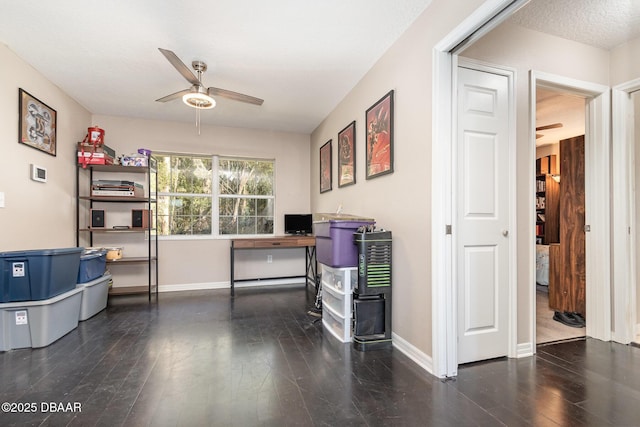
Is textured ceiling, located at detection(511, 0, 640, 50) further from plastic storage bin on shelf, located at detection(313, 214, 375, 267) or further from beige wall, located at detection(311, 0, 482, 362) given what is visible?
plastic storage bin on shelf, located at detection(313, 214, 375, 267)

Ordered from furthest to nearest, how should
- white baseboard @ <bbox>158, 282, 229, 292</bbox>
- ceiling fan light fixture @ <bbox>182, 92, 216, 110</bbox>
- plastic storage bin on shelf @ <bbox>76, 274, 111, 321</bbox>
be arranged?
white baseboard @ <bbox>158, 282, 229, 292</bbox>
plastic storage bin on shelf @ <bbox>76, 274, 111, 321</bbox>
ceiling fan light fixture @ <bbox>182, 92, 216, 110</bbox>

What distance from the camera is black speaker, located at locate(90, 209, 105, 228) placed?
3736mm

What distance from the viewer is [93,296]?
3148 millimetres

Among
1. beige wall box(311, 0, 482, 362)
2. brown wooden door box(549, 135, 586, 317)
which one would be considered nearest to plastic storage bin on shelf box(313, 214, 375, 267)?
beige wall box(311, 0, 482, 362)

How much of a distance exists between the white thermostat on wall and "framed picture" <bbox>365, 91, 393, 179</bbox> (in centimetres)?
330

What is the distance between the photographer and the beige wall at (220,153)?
427 centimetres

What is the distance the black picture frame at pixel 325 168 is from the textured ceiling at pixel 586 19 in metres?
2.42

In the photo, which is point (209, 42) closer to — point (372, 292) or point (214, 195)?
point (372, 292)

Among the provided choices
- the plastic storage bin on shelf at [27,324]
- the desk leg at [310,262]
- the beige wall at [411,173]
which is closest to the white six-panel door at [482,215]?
the beige wall at [411,173]

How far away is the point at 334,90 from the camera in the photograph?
11.1 ft

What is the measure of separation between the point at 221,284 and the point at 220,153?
209 centimetres

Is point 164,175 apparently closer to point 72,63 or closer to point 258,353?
point 72,63

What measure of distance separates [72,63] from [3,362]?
103 inches

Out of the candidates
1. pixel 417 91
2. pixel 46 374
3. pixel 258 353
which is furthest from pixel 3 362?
pixel 417 91
